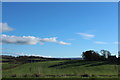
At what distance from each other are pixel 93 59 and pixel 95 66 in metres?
11.9

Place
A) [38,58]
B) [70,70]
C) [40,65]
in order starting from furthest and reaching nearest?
Result: [38,58]
[40,65]
[70,70]

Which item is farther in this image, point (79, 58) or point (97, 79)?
point (79, 58)

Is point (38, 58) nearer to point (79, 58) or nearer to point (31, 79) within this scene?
point (79, 58)

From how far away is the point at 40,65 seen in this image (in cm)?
6025

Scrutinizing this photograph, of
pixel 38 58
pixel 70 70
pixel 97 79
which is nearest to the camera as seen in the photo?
pixel 97 79

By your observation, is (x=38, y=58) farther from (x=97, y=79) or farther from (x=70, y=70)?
(x=97, y=79)

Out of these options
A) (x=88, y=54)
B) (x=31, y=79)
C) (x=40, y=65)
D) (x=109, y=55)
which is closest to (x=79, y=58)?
(x=88, y=54)

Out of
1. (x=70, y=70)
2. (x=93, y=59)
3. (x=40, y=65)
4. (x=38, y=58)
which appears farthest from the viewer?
(x=38, y=58)

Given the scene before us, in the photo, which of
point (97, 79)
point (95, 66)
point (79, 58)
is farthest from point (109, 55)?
point (97, 79)

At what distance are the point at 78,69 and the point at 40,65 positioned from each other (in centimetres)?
1149

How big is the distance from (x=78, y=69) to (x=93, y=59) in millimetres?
14229

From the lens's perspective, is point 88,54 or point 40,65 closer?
point 40,65

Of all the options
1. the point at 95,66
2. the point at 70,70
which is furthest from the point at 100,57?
the point at 70,70

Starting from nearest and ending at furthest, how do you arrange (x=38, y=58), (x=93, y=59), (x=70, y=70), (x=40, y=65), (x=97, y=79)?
(x=97, y=79) < (x=70, y=70) < (x=40, y=65) < (x=93, y=59) < (x=38, y=58)
